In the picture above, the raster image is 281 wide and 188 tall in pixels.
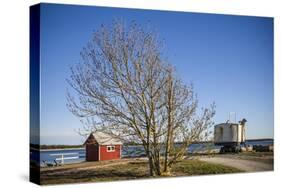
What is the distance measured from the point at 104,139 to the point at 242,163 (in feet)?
8.33

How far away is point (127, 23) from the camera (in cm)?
1054

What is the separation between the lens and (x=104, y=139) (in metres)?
10.6

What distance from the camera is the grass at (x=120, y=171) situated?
33.0 feet

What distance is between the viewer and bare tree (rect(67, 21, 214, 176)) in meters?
10.3

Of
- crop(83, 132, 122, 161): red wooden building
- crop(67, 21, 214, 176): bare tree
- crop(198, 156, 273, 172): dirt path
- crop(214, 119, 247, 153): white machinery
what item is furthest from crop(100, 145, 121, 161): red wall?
crop(214, 119, 247, 153): white machinery

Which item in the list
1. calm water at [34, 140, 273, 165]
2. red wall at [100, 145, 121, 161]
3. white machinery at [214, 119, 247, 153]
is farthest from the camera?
white machinery at [214, 119, 247, 153]

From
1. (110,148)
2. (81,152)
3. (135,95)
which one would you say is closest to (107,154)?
(110,148)

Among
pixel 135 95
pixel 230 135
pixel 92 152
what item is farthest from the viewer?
pixel 230 135

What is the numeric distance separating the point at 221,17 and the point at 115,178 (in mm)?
3146

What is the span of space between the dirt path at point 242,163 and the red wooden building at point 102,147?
145cm

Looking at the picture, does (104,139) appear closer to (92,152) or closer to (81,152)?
(92,152)

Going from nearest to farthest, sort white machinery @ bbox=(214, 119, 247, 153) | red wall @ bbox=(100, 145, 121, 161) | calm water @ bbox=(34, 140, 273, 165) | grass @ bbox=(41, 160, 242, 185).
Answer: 1. calm water @ bbox=(34, 140, 273, 165)
2. grass @ bbox=(41, 160, 242, 185)
3. red wall @ bbox=(100, 145, 121, 161)
4. white machinery @ bbox=(214, 119, 247, 153)

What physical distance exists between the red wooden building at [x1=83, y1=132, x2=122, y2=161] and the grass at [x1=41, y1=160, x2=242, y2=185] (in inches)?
5.5

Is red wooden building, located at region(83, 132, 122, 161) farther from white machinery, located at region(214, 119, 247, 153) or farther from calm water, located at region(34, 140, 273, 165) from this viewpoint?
white machinery, located at region(214, 119, 247, 153)
